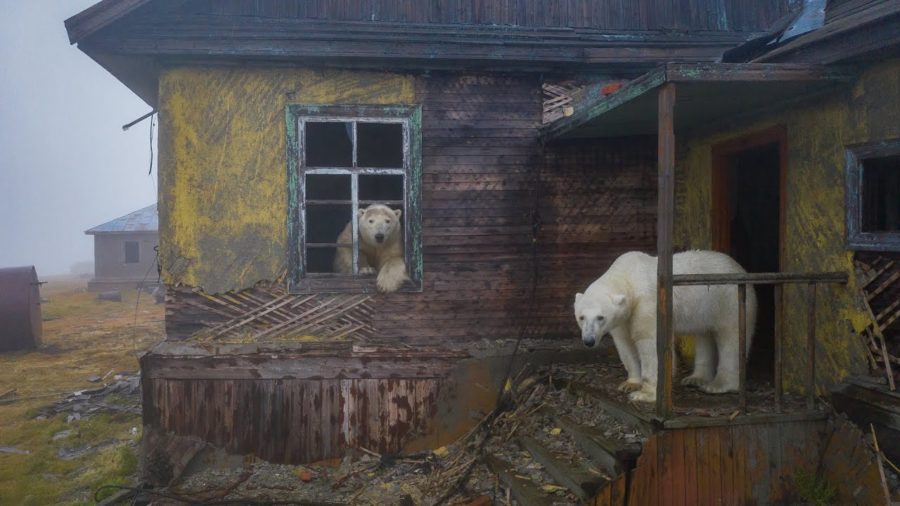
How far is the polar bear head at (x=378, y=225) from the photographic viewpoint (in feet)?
19.8

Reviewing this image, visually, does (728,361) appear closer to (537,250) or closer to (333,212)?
(537,250)

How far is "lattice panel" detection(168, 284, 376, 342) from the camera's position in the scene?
6.12m

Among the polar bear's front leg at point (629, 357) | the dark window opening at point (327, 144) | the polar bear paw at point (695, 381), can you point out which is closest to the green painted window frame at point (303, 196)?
the polar bear's front leg at point (629, 357)

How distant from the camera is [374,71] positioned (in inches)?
245

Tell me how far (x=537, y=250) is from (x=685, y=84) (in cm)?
266

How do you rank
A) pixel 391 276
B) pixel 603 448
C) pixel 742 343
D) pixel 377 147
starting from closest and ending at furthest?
pixel 742 343, pixel 603 448, pixel 391 276, pixel 377 147

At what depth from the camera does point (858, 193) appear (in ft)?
14.3

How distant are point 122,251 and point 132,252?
0.39 meters

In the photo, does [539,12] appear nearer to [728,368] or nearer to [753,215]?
[753,215]

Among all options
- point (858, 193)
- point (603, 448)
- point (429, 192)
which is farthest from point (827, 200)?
point (429, 192)

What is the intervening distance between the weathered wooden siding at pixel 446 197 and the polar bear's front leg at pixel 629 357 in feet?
4.78

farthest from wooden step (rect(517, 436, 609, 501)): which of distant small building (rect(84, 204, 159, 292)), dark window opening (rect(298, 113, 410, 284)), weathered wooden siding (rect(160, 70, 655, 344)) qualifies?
distant small building (rect(84, 204, 159, 292))

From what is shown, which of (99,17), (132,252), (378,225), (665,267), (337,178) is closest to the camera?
(665,267)

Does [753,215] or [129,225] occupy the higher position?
[129,225]
